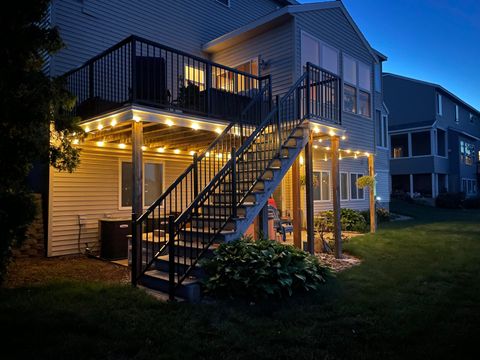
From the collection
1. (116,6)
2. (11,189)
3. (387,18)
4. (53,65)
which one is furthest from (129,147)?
(387,18)

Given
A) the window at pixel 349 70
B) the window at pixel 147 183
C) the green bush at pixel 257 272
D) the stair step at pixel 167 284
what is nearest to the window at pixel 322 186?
the window at pixel 349 70

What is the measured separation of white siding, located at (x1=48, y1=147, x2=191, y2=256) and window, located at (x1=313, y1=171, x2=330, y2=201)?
7.68m

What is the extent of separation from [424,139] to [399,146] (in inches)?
70.5

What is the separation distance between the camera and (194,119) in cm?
710

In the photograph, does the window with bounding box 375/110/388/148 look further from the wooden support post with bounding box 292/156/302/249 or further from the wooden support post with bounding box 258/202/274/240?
the wooden support post with bounding box 258/202/274/240

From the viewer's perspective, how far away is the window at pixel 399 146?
1011 inches

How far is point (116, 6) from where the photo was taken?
9781 mm

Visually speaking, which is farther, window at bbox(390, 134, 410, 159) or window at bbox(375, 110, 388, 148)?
window at bbox(390, 134, 410, 159)

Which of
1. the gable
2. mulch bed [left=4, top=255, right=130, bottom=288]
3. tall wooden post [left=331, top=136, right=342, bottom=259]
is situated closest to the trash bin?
mulch bed [left=4, top=255, right=130, bottom=288]

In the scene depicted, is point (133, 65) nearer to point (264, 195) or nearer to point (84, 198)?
point (264, 195)

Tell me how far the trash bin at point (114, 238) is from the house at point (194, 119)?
0.42m

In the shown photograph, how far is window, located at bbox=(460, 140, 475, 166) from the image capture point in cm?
2714

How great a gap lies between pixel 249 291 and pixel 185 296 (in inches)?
34.2

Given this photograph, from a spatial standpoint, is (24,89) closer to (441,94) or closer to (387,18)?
(441,94)
